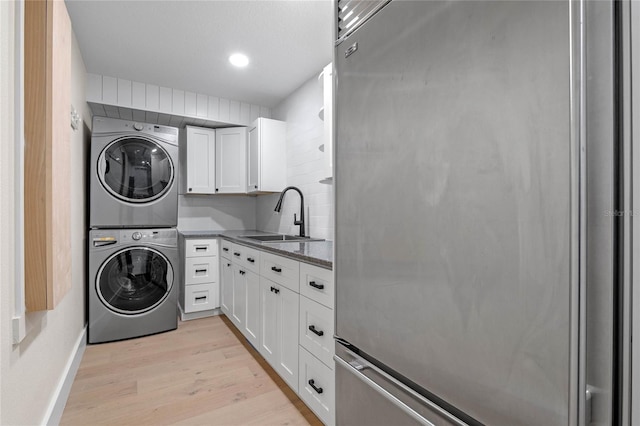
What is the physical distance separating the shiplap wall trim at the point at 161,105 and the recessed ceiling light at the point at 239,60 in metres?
0.85

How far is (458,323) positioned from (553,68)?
1.56ft

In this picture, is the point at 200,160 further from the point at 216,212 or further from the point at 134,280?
the point at 134,280

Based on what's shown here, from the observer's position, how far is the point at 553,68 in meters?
0.49

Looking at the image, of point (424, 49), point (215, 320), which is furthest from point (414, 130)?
point (215, 320)

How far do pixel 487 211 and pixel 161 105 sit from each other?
338 centimetres

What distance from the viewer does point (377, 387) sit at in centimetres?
84

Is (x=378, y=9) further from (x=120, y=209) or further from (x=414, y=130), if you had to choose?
(x=120, y=209)

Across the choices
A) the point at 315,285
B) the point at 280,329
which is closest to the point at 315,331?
the point at 315,285

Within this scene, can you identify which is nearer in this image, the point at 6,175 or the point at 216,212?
the point at 6,175

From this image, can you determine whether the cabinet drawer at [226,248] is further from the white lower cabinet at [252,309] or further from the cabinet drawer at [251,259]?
the white lower cabinet at [252,309]

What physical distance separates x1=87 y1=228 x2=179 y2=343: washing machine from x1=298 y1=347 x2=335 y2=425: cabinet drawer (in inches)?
69.6

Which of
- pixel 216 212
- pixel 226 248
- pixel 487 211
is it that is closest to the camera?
pixel 487 211

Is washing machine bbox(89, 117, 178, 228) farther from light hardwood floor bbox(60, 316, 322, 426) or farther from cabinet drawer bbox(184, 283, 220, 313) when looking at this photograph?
light hardwood floor bbox(60, 316, 322, 426)

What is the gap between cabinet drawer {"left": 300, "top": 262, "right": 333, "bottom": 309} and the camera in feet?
4.70
